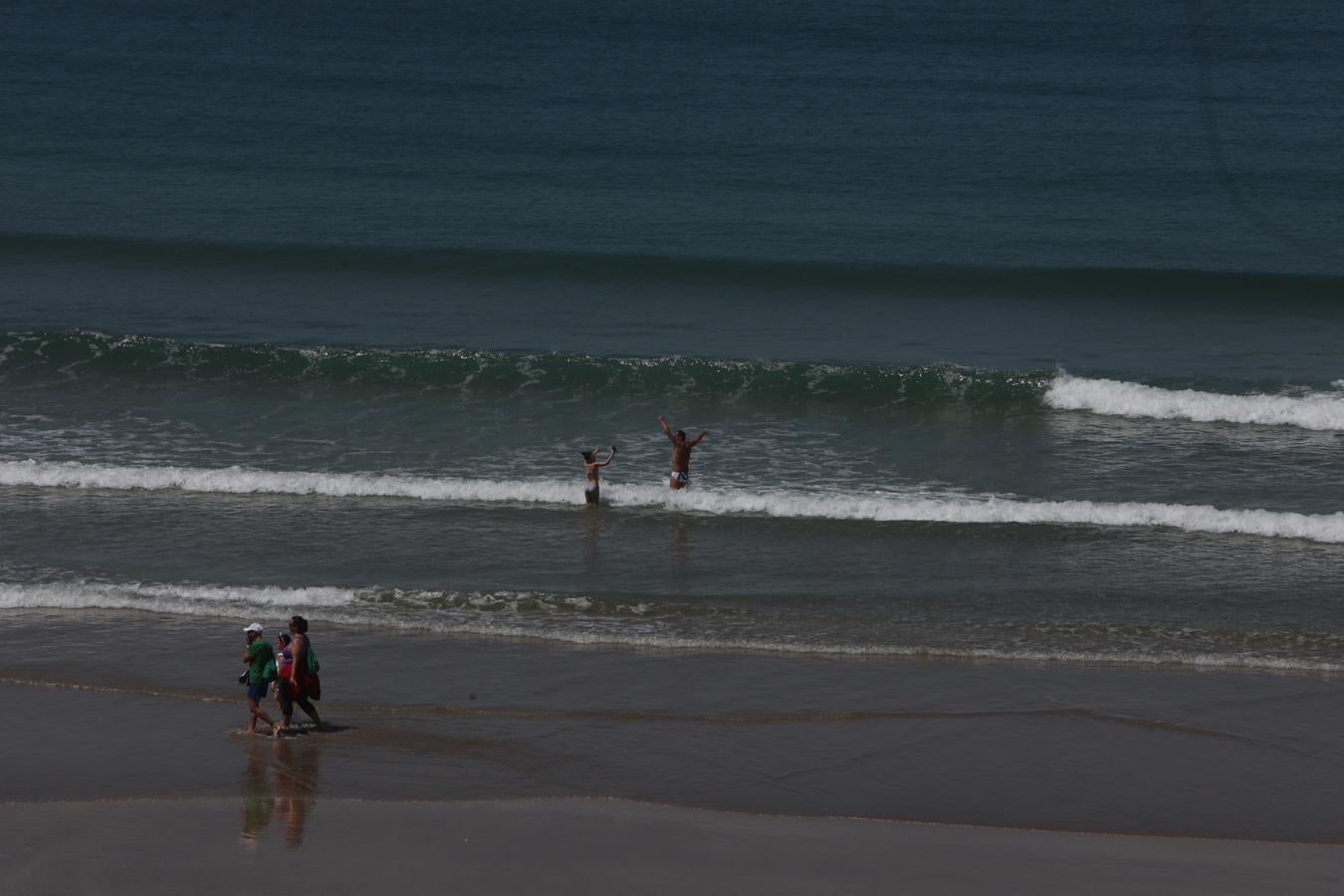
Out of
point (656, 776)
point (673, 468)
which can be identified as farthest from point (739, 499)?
point (656, 776)

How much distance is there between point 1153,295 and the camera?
1167 inches

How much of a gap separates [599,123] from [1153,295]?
1648 centimetres

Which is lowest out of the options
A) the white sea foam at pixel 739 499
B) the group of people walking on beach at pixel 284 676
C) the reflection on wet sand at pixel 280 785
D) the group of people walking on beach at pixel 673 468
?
the reflection on wet sand at pixel 280 785

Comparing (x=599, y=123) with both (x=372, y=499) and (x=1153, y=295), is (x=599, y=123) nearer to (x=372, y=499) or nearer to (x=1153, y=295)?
(x=1153, y=295)

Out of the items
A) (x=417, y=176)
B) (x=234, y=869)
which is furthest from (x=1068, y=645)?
(x=417, y=176)

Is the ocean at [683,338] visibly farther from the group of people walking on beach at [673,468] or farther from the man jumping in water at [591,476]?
the man jumping in water at [591,476]

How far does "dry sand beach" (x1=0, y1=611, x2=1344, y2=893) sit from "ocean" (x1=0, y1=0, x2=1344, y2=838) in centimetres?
33

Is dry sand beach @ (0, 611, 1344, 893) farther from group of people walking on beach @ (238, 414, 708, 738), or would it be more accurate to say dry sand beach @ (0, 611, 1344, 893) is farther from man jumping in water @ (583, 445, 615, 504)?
man jumping in water @ (583, 445, 615, 504)

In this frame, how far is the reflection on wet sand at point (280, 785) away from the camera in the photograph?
35.7 feet

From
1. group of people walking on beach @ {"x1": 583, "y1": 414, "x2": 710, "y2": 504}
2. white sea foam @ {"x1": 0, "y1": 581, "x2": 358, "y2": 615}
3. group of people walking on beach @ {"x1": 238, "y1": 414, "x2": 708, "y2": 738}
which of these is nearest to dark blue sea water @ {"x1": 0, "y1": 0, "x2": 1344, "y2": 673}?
white sea foam @ {"x1": 0, "y1": 581, "x2": 358, "y2": 615}

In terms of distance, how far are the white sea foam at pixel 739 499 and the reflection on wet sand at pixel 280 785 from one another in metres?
7.63

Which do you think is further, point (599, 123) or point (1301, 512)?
point (599, 123)

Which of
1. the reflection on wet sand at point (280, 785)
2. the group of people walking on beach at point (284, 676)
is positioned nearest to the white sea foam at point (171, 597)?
the group of people walking on beach at point (284, 676)

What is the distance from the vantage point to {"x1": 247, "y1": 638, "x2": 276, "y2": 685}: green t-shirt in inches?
495
